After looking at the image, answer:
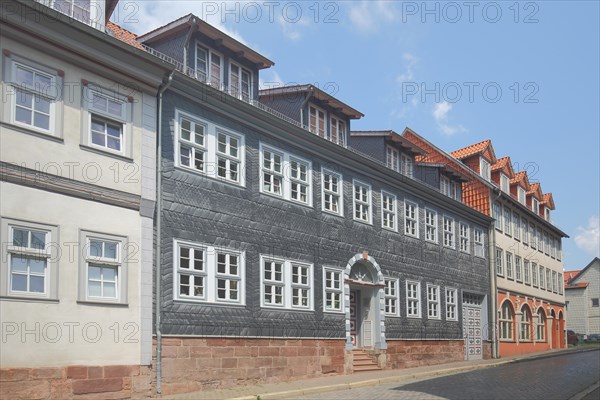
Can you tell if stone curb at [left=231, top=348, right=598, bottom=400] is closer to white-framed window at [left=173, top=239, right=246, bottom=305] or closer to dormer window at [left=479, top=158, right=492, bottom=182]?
white-framed window at [left=173, top=239, right=246, bottom=305]

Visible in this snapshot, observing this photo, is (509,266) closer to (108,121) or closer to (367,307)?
(367,307)

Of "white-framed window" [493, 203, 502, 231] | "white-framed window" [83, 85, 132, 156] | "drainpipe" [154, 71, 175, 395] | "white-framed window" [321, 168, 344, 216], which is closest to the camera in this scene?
"white-framed window" [83, 85, 132, 156]

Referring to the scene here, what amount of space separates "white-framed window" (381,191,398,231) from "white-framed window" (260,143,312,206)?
5757 millimetres

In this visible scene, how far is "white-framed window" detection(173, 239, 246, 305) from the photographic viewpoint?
18.4m

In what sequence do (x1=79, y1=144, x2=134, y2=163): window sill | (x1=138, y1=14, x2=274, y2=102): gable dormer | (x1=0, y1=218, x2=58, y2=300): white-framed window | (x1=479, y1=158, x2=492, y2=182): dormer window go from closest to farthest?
1. (x1=0, y1=218, x2=58, y2=300): white-framed window
2. (x1=79, y1=144, x2=134, y2=163): window sill
3. (x1=138, y1=14, x2=274, y2=102): gable dormer
4. (x1=479, y1=158, x2=492, y2=182): dormer window

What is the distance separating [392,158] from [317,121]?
6800 mm

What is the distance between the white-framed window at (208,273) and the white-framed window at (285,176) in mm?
2657

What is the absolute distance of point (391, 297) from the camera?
28.9 meters

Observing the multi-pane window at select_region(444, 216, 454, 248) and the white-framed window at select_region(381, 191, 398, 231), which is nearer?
the white-framed window at select_region(381, 191, 398, 231)

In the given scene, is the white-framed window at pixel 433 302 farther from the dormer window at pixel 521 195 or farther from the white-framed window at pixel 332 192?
the dormer window at pixel 521 195

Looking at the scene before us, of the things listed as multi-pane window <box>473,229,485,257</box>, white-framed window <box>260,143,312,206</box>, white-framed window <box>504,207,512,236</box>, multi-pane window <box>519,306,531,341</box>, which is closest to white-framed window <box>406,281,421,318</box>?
white-framed window <box>260,143,312,206</box>

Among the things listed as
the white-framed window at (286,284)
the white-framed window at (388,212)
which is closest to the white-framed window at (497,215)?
the white-framed window at (388,212)

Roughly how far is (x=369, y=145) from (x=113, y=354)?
17.0 meters

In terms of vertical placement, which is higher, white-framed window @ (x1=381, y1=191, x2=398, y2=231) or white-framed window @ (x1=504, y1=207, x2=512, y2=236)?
white-framed window @ (x1=504, y1=207, x2=512, y2=236)
